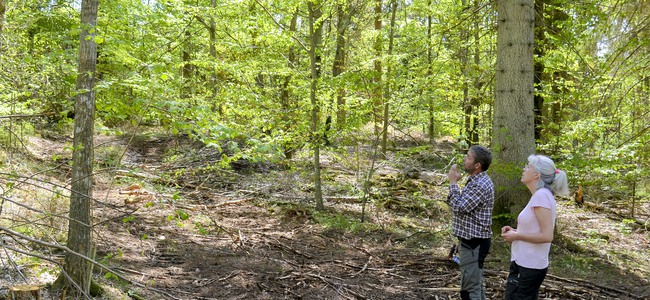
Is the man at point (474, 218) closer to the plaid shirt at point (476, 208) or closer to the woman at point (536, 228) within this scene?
the plaid shirt at point (476, 208)

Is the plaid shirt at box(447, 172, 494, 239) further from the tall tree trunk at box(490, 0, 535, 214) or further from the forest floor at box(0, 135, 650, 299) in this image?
the tall tree trunk at box(490, 0, 535, 214)

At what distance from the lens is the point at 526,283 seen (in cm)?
341

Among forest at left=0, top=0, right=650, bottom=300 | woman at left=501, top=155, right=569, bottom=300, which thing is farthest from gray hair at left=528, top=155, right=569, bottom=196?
forest at left=0, top=0, right=650, bottom=300

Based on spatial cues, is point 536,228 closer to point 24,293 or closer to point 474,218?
point 474,218

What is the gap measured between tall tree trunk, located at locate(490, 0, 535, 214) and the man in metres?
3.01

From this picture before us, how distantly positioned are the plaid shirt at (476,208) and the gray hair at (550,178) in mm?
580

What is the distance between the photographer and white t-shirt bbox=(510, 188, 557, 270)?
3.31 meters

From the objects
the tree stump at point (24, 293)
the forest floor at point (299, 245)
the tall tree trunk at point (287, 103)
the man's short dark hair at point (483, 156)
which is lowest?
the forest floor at point (299, 245)

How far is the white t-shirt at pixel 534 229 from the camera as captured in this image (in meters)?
3.31

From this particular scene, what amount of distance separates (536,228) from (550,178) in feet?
1.32

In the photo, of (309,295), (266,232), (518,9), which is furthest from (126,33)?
(518,9)

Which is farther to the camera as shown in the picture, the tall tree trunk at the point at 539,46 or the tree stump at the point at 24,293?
the tall tree trunk at the point at 539,46

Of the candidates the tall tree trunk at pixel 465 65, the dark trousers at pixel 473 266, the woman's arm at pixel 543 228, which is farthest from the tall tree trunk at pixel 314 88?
the woman's arm at pixel 543 228

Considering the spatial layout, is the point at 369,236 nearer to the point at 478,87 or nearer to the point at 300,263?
the point at 300,263
